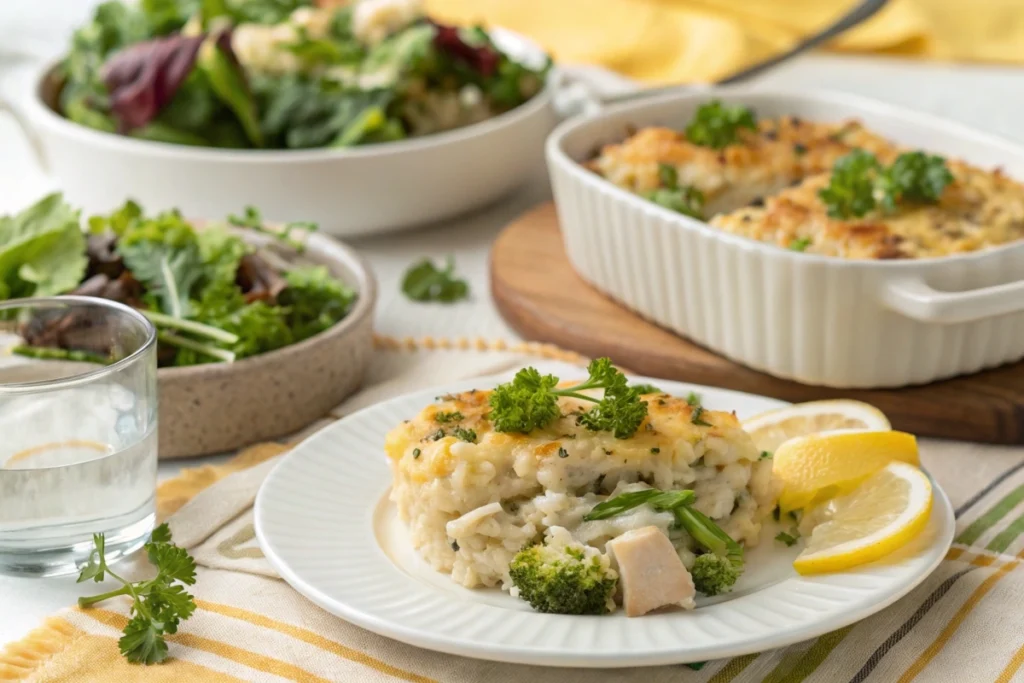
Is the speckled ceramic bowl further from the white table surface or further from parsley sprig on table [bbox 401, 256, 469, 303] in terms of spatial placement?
parsley sprig on table [bbox 401, 256, 469, 303]

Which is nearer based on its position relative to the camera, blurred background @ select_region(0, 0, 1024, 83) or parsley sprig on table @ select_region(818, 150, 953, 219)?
parsley sprig on table @ select_region(818, 150, 953, 219)

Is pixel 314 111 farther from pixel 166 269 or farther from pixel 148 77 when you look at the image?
pixel 166 269

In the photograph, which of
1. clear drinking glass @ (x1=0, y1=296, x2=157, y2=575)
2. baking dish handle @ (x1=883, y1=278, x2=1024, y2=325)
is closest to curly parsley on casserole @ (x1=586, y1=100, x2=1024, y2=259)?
baking dish handle @ (x1=883, y1=278, x2=1024, y2=325)

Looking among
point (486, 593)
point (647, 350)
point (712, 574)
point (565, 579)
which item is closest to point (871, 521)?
point (712, 574)

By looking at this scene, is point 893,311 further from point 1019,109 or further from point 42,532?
point 1019,109

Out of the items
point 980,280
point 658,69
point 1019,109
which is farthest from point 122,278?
point 1019,109

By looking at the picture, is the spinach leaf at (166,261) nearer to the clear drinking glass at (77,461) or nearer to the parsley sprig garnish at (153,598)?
the clear drinking glass at (77,461)
